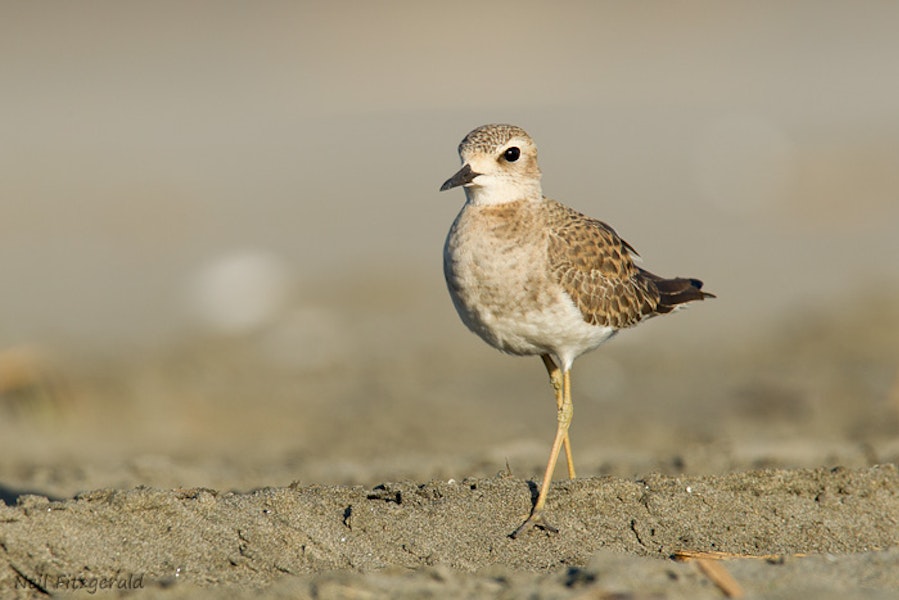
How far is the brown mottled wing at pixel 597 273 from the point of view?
6.50 m

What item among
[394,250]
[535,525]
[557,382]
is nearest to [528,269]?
[557,382]

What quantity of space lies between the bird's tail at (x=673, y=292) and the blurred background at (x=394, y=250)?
→ 1109 millimetres

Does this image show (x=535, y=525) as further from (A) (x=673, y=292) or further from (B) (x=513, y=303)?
(A) (x=673, y=292)

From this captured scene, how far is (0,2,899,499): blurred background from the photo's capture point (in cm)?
1007

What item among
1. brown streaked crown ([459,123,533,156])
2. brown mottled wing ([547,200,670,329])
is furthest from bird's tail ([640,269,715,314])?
brown streaked crown ([459,123,533,156])

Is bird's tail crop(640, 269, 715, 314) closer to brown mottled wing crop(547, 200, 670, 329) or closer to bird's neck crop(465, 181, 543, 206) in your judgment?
brown mottled wing crop(547, 200, 670, 329)

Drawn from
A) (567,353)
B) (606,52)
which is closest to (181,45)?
(606,52)

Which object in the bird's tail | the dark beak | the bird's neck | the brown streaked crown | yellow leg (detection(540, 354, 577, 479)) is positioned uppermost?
the brown streaked crown

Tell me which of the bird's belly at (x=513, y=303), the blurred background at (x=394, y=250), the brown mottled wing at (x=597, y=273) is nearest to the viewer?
the bird's belly at (x=513, y=303)

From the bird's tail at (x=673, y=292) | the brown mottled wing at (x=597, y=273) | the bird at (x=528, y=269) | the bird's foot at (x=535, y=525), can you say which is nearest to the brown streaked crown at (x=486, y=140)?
the bird at (x=528, y=269)

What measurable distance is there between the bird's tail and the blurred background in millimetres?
1109

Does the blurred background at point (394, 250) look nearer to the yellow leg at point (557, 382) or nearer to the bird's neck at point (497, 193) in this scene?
the yellow leg at point (557, 382)

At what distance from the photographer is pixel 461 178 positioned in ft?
21.2

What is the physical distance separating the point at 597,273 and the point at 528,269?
54 centimetres
